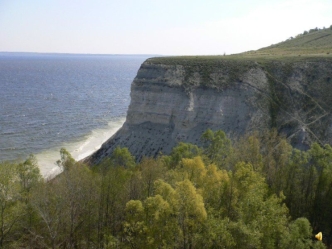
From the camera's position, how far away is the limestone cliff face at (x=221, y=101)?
5922cm

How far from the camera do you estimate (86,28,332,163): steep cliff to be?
59.2 m

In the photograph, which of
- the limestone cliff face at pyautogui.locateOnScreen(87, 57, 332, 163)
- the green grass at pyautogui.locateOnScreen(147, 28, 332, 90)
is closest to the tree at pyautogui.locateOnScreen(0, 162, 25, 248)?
the limestone cliff face at pyautogui.locateOnScreen(87, 57, 332, 163)

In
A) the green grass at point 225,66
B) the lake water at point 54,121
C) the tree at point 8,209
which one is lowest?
the lake water at point 54,121

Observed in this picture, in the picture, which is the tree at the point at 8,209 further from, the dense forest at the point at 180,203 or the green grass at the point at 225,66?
the green grass at the point at 225,66

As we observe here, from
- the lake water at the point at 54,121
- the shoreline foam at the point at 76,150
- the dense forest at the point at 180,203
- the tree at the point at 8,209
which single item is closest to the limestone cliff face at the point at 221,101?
the shoreline foam at the point at 76,150

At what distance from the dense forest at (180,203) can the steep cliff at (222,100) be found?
63.9 ft

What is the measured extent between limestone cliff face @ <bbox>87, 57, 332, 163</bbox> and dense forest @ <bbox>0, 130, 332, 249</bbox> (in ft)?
64.2

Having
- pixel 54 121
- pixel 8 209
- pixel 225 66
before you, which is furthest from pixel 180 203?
pixel 54 121

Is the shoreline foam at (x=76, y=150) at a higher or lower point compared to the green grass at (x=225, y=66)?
lower

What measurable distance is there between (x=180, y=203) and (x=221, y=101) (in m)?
43.0

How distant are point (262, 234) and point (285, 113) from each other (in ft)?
141

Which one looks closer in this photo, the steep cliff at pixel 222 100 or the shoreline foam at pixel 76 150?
the steep cliff at pixel 222 100

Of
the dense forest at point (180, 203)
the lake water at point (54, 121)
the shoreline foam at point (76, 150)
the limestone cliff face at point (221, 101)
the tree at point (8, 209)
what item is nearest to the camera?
the dense forest at point (180, 203)

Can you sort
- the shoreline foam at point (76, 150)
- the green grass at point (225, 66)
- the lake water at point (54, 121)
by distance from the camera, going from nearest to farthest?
the shoreline foam at point (76, 150)
the green grass at point (225, 66)
the lake water at point (54, 121)
